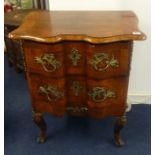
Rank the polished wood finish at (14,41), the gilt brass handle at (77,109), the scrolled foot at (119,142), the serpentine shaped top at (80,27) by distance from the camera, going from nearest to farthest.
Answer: the serpentine shaped top at (80,27), the gilt brass handle at (77,109), the scrolled foot at (119,142), the polished wood finish at (14,41)

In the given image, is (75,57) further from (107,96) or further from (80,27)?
(107,96)

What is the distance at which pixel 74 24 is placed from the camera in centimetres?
132

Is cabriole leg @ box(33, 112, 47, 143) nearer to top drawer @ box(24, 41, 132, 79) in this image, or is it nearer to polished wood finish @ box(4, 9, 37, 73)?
top drawer @ box(24, 41, 132, 79)

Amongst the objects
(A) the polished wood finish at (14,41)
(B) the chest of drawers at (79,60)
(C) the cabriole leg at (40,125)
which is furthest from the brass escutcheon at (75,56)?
(A) the polished wood finish at (14,41)

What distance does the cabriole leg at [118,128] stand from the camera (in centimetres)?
146

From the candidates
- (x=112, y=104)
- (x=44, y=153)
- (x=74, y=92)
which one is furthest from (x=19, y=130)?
(x=112, y=104)

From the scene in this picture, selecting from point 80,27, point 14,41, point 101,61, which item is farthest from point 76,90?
point 14,41

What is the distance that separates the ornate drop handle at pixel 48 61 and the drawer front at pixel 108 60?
0.51ft

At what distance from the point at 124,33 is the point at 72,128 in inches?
32.8

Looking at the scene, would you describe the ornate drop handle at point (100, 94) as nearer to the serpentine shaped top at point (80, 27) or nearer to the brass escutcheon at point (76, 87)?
the brass escutcheon at point (76, 87)
